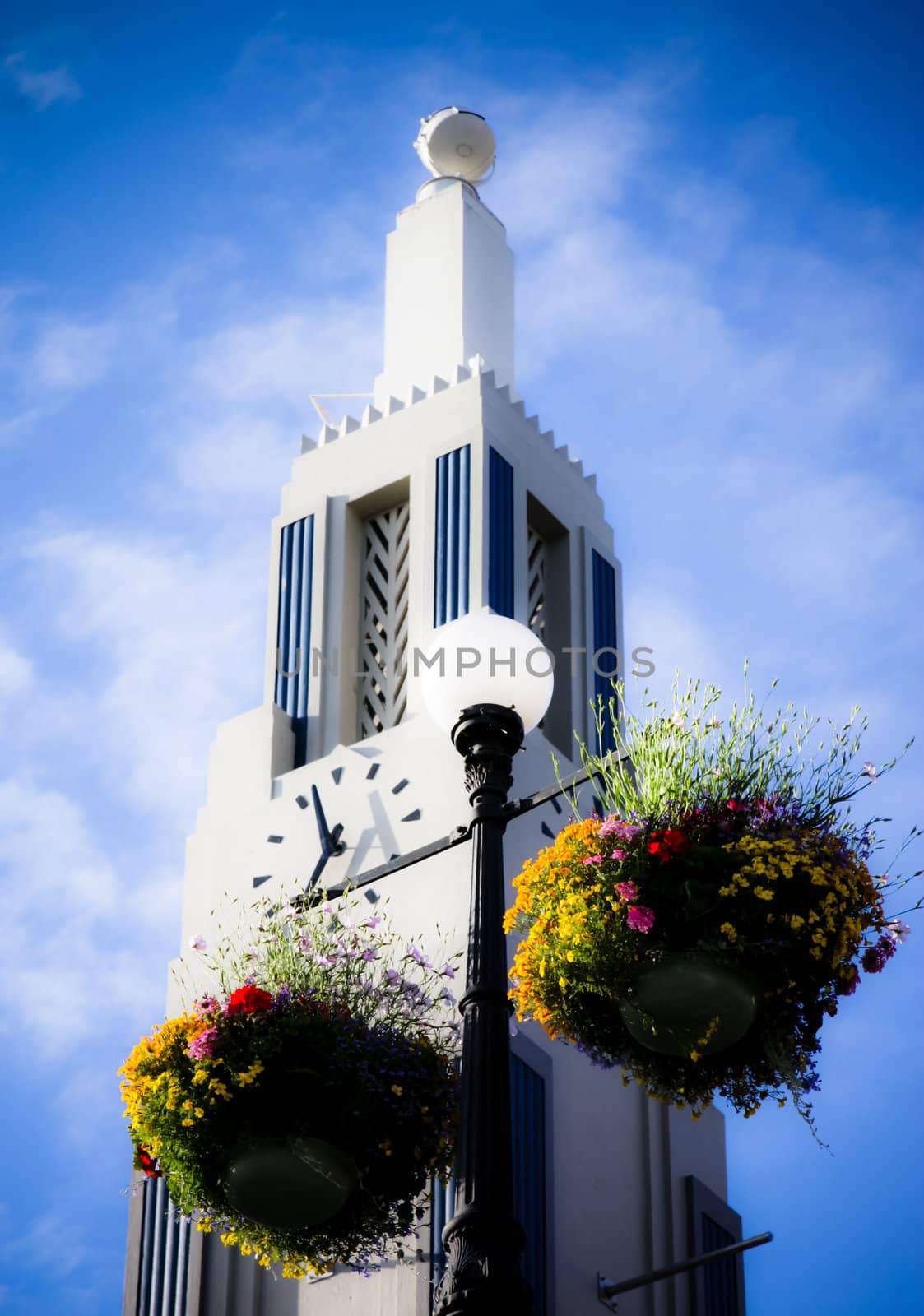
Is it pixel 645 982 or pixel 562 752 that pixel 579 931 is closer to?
pixel 645 982

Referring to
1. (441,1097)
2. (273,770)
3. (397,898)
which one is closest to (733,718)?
(441,1097)

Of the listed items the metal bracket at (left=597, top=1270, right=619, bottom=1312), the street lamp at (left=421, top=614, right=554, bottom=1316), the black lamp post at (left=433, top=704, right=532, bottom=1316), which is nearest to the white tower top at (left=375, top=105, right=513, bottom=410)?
the metal bracket at (left=597, top=1270, right=619, bottom=1312)

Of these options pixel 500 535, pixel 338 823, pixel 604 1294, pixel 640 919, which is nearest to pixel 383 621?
pixel 500 535

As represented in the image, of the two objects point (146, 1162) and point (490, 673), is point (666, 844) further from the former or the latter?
point (146, 1162)

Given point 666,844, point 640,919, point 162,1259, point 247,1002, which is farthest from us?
point 162,1259

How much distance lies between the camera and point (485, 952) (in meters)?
7.60

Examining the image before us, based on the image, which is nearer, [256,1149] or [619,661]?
[256,1149]

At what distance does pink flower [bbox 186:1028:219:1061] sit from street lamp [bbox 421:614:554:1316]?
1.46 metres

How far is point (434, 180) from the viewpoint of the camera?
21.1 meters

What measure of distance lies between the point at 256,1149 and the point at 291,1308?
422 cm

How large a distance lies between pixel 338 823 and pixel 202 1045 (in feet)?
20.7

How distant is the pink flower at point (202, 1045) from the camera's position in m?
8.74

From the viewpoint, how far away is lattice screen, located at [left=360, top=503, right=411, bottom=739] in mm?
17000

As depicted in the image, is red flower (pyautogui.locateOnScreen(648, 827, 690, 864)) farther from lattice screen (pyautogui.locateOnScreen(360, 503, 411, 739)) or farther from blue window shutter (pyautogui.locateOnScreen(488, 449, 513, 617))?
lattice screen (pyautogui.locateOnScreen(360, 503, 411, 739))
